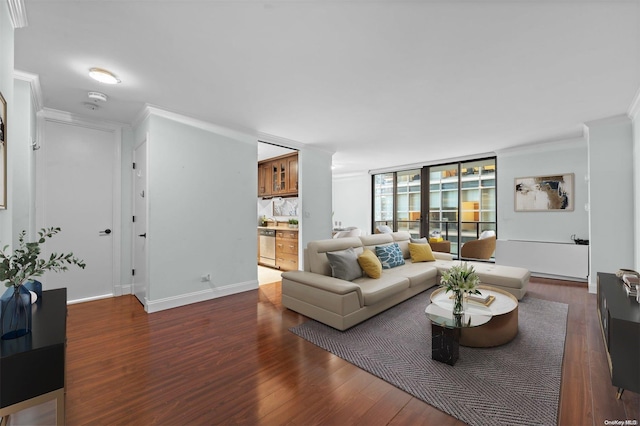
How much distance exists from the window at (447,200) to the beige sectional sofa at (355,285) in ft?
8.72

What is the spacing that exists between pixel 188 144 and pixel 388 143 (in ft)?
11.3

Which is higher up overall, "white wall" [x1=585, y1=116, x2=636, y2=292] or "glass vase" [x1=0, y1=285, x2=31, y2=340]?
"white wall" [x1=585, y1=116, x2=636, y2=292]

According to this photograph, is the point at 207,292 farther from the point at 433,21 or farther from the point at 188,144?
the point at 433,21

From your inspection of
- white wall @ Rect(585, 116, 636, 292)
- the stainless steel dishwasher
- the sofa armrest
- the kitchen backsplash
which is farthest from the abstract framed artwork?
the stainless steel dishwasher

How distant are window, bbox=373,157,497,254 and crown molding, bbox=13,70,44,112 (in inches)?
279

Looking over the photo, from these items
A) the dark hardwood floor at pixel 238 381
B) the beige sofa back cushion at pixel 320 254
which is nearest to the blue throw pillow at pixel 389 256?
the beige sofa back cushion at pixel 320 254

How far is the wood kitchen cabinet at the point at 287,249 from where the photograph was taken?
554cm

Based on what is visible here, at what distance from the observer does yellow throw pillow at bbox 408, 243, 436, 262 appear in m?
4.60

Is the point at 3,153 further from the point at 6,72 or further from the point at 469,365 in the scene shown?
the point at 469,365

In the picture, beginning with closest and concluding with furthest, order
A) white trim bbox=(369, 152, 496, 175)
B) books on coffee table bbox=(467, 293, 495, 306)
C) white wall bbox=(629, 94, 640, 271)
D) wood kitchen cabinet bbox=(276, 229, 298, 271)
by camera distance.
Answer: books on coffee table bbox=(467, 293, 495, 306), white wall bbox=(629, 94, 640, 271), wood kitchen cabinet bbox=(276, 229, 298, 271), white trim bbox=(369, 152, 496, 175)

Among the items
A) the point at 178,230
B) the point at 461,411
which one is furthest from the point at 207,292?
the point at 461,411

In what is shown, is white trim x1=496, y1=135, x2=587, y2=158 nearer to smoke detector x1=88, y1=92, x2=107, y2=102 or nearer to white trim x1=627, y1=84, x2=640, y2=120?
white trim x1=627, y1=84, x2=640, y2=120

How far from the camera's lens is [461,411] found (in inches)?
66.9

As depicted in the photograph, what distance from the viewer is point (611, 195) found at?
3918 millimetres
